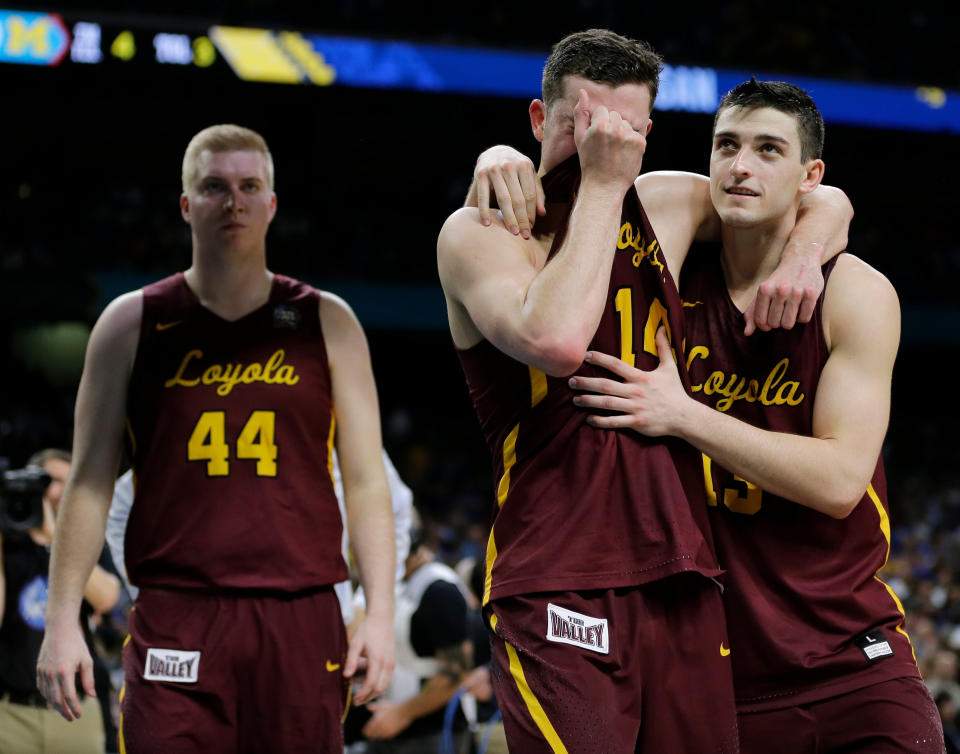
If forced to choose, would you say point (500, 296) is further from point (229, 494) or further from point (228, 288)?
point (228, 288)

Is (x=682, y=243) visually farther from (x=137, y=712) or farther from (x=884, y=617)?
(x=137, y=712)

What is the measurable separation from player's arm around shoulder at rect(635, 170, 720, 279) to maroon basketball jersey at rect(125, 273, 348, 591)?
123 centimetres

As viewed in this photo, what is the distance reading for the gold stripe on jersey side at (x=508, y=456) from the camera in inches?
110

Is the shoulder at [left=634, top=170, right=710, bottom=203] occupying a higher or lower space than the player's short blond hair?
lower

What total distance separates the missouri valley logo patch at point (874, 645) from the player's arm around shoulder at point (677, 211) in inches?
42.6

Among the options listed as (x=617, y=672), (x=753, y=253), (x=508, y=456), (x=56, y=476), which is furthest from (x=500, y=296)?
(x=56, y=476)

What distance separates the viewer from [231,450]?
3598 millimetres

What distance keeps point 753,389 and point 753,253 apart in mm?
420

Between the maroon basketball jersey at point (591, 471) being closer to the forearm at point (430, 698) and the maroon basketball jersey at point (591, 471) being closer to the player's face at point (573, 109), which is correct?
the player's face at point (573, 109)

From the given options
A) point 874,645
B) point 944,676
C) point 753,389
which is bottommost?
point 944,676

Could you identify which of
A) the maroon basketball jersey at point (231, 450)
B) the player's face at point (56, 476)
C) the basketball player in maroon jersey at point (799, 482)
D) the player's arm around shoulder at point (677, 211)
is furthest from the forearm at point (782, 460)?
the player's face at point (56, 476)

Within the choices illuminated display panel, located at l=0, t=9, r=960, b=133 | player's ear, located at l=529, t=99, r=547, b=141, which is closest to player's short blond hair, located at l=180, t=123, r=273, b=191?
player's ear, located at l=529, t=99, r=547, b=141

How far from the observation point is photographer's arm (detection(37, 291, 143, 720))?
3617 mm

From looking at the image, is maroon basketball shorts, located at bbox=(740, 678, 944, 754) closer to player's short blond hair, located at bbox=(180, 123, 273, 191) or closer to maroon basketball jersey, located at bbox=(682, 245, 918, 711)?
maroon basketball jersey, located at bbox=(682, 245, 918, 711)
